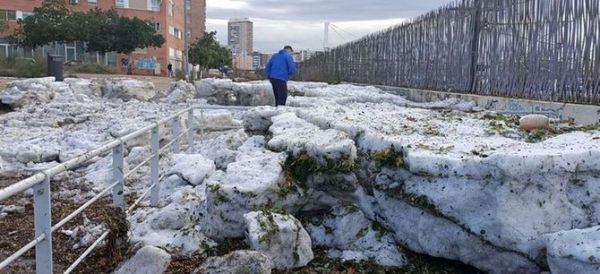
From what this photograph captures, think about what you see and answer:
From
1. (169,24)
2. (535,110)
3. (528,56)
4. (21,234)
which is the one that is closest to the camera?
(21,234)

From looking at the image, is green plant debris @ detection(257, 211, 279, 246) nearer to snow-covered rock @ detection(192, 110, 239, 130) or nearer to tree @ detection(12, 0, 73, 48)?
snow-covered rock @ detection(192, 110, 239, 130)

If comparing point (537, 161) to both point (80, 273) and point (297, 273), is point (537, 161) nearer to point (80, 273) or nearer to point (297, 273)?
point (297, 273)

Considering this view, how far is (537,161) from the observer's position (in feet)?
11.0

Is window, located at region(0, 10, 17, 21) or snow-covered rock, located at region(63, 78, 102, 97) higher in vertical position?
window, located at region(0, 10, 17, 21)

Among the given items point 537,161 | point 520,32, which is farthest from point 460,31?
point 537,161

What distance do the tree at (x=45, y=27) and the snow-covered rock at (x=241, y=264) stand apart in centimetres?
4868

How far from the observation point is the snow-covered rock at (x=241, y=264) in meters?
3.11

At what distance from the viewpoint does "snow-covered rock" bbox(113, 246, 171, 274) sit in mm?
3439

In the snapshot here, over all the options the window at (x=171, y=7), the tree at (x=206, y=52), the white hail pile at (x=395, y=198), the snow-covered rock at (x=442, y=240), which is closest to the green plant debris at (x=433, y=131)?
the white hail pile at (x=395, y=198)

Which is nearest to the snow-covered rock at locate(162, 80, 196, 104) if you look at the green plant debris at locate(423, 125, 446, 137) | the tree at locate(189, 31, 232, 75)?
the green plant debris at locate(423, 125, 446, 137)

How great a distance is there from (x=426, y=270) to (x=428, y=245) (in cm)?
17

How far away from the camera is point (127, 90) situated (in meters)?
18.0

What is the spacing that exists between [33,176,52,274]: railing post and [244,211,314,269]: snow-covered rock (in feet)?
3.68

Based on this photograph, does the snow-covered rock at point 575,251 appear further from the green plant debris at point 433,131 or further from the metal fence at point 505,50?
the metal fence at point 505,50
